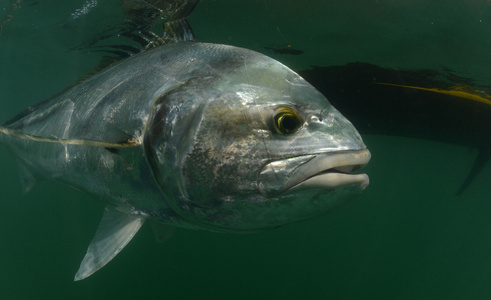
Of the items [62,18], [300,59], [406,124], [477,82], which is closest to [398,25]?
[300,59]

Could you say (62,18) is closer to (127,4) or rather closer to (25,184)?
(127,4)

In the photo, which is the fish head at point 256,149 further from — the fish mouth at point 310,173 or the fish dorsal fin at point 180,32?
the fish dorsal fin at point 180,32

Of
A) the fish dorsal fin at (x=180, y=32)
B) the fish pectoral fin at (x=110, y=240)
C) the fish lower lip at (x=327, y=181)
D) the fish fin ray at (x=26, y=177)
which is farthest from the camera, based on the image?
the fish fin ray at (x=26, y=177)

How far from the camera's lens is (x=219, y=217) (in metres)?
1.91

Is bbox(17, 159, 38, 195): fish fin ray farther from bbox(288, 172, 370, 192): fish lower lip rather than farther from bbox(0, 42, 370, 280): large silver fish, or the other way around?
bbox(288, 172, 370, 192): fish lower lip

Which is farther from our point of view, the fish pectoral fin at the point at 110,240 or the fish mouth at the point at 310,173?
the fish pectoral fin at the point at 110,240

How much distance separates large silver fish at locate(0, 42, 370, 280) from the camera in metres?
1.65

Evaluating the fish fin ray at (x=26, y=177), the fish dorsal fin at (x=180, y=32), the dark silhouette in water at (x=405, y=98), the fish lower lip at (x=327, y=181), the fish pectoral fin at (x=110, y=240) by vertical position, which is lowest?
the dark silhouette in water at (x=405, y=98)

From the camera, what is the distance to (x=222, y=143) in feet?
5.67

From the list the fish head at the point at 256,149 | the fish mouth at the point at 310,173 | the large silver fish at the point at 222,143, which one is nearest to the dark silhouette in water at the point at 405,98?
the large silver fish at the point at 222,143

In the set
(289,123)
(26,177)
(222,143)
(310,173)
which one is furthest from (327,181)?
(26,177)

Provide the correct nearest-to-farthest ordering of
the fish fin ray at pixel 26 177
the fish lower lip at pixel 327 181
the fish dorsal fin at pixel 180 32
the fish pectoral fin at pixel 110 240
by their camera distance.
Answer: the fish lower lip at pixel 327 181 → the fish pectoral fin at pixel 110 240 → the fish dorsal fin at pixel 180 32 → the fish fin ray at pixel 26 177

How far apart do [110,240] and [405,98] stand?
9927 mm

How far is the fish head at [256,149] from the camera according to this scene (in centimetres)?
163
